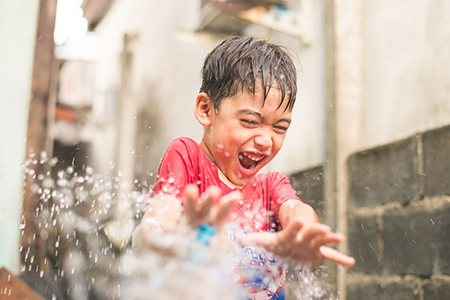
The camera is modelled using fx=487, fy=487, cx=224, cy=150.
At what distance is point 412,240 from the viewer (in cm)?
283

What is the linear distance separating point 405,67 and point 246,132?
1834 mm

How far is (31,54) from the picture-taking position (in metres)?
4.68

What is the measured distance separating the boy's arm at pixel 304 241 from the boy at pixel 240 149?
0.76 ft

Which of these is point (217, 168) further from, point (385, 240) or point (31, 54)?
point (31, 54)

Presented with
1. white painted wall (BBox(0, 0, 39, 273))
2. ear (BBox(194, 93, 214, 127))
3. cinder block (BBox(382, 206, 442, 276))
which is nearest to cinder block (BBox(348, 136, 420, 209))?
cinder block (BBox(382, 206, 442, 276))

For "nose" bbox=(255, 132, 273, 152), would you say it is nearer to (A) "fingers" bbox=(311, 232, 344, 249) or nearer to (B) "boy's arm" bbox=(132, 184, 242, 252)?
(B) "boy's arm" bbox=(132, 184, 242, 252)

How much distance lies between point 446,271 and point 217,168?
4.76 ft

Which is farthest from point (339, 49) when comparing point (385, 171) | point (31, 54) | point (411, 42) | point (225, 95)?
point (31, 54)

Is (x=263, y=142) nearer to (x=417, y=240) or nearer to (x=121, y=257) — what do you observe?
(x=417, y=240)

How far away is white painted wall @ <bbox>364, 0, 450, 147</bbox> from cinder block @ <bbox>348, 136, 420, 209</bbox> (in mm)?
198

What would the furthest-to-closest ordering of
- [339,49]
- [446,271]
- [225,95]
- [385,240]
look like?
[339,49], [385,240], [446,271], [225,95]

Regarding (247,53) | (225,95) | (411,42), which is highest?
(411,42)

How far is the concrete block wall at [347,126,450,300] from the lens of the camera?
103 inches

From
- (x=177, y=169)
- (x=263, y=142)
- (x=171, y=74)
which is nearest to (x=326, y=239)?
(x=263, y=142)
